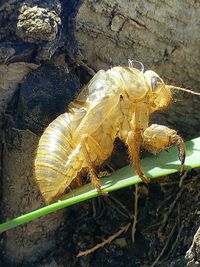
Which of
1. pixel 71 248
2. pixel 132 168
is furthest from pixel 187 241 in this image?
pixel 71 248

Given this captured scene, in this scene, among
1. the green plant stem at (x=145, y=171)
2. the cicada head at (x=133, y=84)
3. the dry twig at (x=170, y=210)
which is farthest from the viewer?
the cicada head at (x=133, y=84)

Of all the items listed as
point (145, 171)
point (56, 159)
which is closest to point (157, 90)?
point (145, 171)

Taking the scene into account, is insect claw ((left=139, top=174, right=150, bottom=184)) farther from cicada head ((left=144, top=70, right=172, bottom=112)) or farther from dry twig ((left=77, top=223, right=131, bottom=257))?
cicada head ((left=144, top=70, right=172, bottom=112))

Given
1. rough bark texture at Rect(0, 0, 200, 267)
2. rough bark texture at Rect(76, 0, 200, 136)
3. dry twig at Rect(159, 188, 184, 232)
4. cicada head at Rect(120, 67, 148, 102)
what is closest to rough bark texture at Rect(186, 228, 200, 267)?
rough bark texture at Rect(0, 0, 200, 267)

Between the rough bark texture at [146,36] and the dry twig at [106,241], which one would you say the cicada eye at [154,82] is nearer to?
the rough bark texture at [146,36]

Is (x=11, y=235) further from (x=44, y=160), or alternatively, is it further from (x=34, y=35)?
(x=34, y=35)

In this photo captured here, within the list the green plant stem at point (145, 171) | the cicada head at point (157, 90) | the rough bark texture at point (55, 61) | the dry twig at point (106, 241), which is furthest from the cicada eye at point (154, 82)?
the dry twig at point (106, 241)

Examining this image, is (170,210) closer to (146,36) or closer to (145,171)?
(145,171)
